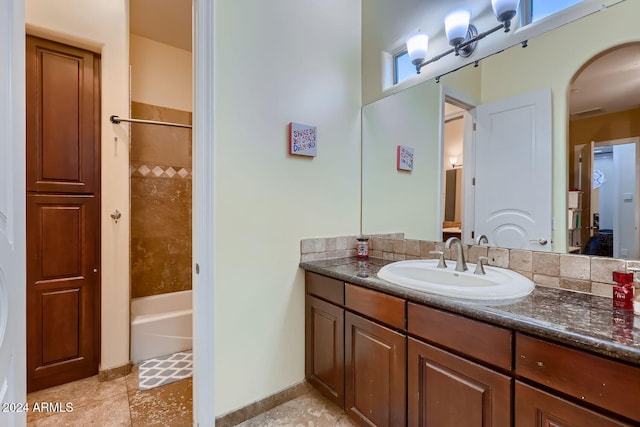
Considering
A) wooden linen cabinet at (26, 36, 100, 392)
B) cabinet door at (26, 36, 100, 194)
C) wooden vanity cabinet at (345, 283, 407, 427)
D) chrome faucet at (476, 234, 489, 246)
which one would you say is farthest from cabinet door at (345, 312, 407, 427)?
cabinet door at (26, 36, 100, 194)

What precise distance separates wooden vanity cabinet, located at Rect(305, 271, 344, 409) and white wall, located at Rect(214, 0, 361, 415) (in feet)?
0.25

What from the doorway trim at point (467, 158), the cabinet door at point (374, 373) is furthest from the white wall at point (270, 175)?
the doorway trim at point (467, 158)

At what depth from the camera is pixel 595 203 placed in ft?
4.13

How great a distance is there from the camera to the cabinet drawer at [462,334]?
3.08 feet

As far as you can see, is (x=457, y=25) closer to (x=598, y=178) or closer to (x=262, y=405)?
(x=598, y=178)

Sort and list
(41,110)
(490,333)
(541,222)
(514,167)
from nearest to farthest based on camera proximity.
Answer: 1. (490,333)
2. (541,222)
3. (514,167)
4. (41,110)

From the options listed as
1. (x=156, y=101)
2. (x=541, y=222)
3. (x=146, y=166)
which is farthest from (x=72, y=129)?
(x=541, y=222)

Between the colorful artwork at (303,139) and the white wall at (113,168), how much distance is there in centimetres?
126

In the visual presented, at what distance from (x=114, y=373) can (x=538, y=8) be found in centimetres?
329

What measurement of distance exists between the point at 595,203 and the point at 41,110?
311cm

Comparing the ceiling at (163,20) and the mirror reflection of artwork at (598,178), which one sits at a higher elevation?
the ceiling at (163,20)

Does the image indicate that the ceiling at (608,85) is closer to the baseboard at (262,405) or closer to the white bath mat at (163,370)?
the baseboard at (262,405)

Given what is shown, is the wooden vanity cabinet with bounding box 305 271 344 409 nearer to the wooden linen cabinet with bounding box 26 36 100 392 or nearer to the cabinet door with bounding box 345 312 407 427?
the cabinet door with bounding box 345 312 407 427

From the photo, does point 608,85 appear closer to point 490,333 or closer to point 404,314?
point 490,333
